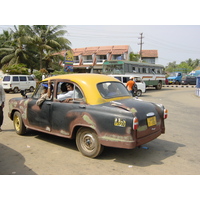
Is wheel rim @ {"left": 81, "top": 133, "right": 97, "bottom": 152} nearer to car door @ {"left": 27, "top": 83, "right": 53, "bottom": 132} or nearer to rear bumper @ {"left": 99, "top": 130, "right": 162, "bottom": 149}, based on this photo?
rear bumper @ {"left": 99, "top": 130, "right": 162, "bottom": 149}

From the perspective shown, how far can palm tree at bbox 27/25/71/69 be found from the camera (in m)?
29.6

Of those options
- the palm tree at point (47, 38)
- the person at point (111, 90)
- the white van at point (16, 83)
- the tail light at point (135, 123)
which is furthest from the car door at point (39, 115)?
the palm tree at point (47, 38)

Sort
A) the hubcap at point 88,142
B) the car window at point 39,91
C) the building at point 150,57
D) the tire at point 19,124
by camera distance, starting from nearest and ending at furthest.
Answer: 1. the hubcap at point 88,142
2. the car window at point 39,91
3. the tire at point 19,124
4. the building at point 150,57

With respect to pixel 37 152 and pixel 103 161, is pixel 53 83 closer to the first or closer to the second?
pixel 37 152

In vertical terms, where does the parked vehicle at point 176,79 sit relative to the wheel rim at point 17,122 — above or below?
above

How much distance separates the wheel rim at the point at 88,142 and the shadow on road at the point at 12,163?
1.23 metres

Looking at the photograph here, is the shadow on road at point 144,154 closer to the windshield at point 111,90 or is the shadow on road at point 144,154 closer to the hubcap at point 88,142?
the hubcap at point 88,142

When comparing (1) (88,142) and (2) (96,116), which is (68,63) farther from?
(2) (96,116)

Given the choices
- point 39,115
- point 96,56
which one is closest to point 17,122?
point 39,115

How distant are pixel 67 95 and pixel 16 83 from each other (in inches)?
675

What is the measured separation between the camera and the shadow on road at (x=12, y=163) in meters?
3.90

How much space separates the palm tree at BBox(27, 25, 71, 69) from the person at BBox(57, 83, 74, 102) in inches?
1024

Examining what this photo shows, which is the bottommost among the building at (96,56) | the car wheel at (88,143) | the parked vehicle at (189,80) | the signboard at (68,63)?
the car wheel at (88,143)

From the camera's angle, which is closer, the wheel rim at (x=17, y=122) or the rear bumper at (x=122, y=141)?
the rear bumper at (x=122, y=141)
